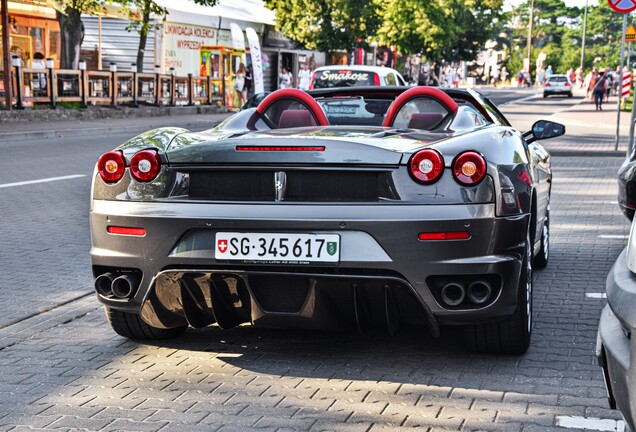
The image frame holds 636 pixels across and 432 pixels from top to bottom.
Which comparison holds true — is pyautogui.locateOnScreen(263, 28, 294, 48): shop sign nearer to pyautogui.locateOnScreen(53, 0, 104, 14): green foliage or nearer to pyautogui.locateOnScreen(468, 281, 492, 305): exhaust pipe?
pyautogui.locateOnScreen(53, 0, 104, 14): green foliage

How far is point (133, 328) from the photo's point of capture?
16.6 ft

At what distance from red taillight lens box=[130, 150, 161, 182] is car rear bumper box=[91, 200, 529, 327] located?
13 cm

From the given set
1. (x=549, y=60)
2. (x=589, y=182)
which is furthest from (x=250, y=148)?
(x=549, y=60)

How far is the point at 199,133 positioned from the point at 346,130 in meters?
0.73

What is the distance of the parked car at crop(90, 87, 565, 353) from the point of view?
4.27 metres

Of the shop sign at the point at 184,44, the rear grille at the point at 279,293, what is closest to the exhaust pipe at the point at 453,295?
the rear grille at the point at 279,293

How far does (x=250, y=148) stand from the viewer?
177 inches

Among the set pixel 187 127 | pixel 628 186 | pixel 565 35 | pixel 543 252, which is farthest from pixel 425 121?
pixel 565 35

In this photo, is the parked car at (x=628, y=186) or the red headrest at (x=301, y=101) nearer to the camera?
the red headrest at (x=301, y=101)

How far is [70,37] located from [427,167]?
27.3 metres

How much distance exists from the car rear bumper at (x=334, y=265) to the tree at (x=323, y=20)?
42.8 m

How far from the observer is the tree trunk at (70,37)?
98.2ft

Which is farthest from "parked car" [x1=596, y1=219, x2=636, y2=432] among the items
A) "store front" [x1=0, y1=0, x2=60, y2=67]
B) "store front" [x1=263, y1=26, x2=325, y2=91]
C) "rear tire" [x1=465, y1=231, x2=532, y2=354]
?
"store front" [x1=263, y1=26, x2=325, y2=91]

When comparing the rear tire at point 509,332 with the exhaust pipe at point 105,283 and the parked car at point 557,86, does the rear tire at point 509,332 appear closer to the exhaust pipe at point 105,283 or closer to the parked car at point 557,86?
the exhaust pipe at point 105,283
